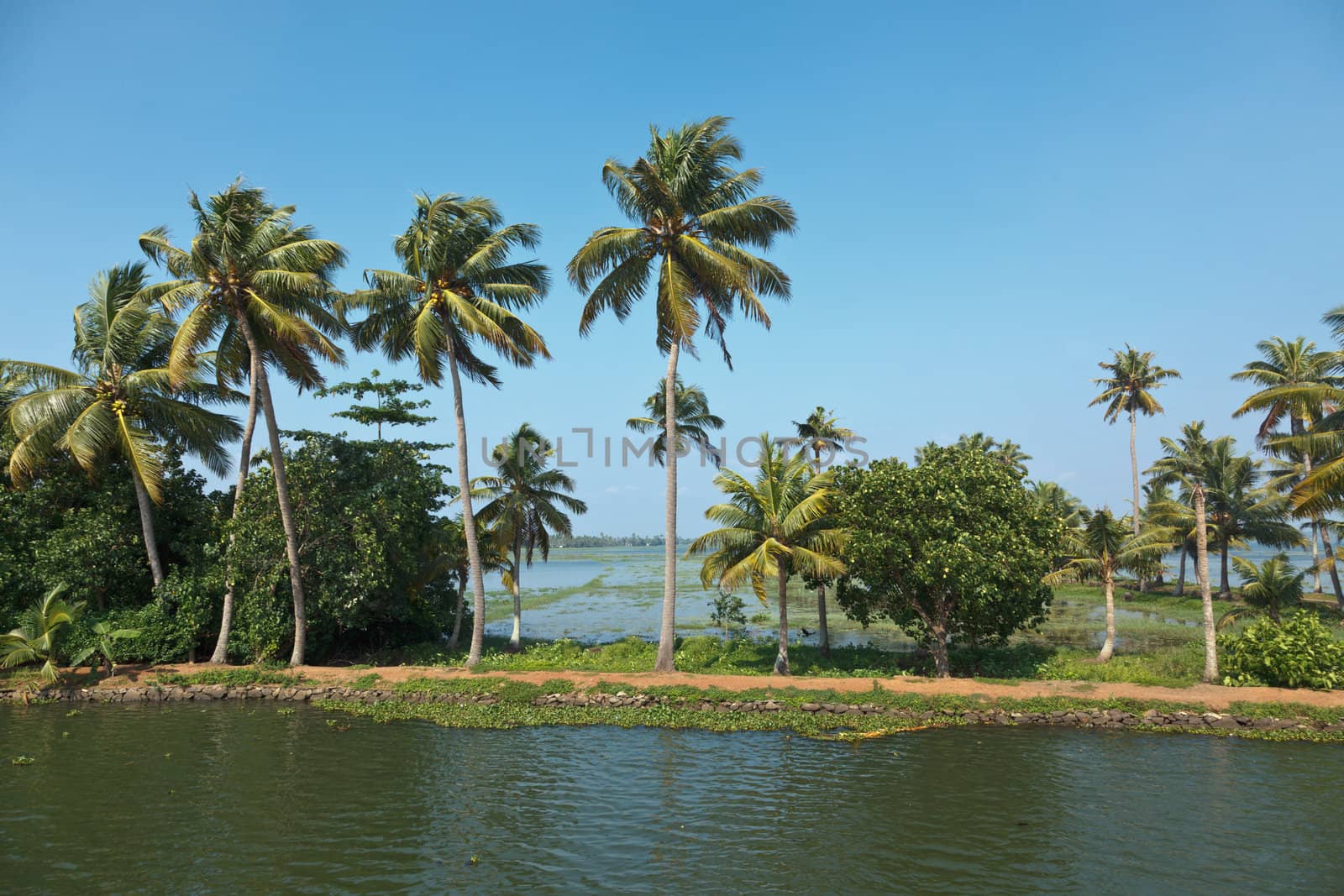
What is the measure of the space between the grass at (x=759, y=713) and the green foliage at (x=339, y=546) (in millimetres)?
4980

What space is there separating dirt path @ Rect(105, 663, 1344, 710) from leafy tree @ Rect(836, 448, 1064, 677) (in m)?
2.43

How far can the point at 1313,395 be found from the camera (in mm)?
19500

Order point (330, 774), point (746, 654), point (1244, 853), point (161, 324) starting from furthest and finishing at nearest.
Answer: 1. point (746, 654)
2. point (161, 324)
3. point (330, 774)
4. point (1244, 853)

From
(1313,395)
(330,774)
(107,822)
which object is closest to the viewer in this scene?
(107,822)

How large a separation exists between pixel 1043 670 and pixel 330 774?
72.4 ft

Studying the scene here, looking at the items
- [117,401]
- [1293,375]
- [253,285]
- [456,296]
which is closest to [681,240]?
[456,296]

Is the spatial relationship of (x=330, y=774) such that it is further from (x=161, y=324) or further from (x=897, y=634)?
(x=897, y=634)

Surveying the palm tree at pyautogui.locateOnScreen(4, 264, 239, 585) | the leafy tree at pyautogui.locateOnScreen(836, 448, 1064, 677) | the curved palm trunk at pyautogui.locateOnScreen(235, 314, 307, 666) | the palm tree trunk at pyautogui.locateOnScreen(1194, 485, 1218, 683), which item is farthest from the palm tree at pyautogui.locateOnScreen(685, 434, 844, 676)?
the palm tree at pyautogui.locateOnScreen(4, 264, 239, 585)

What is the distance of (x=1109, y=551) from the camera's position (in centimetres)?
2611

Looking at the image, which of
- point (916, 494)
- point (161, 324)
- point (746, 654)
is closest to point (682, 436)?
point (746, 654)

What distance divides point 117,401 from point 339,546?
9155 mm

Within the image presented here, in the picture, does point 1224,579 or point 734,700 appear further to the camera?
point 1224,579

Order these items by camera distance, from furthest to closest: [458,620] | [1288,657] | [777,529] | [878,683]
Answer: [458,620]
[777,529]
[878,683]
[1288,657]

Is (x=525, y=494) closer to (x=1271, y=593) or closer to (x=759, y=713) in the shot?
(x=759, y=713)
